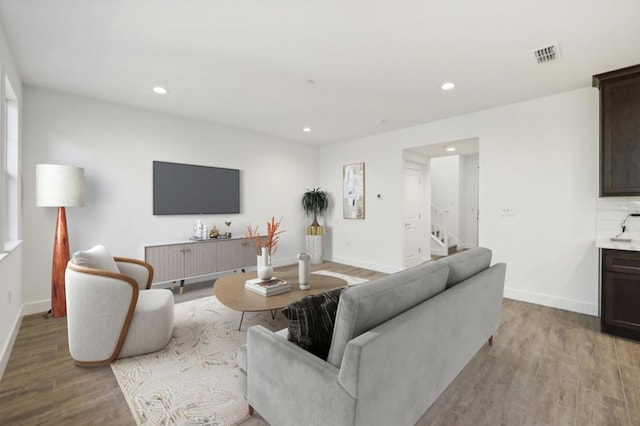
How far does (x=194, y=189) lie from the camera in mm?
4562

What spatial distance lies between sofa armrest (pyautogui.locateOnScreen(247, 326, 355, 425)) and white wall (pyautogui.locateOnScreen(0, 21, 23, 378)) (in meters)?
2.11

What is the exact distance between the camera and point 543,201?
3615 mm

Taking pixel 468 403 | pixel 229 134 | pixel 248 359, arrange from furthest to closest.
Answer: pixel 229 134, pixel 468 403, pixel 248 359

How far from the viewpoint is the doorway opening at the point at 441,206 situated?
577 centimetres

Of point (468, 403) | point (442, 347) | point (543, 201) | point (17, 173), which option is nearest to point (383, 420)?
point (442, 347)

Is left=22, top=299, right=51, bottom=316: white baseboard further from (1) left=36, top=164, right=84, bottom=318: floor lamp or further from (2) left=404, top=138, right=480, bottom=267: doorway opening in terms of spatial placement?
(2) left=404, top=138, right=480, bottom=267: doorway opening

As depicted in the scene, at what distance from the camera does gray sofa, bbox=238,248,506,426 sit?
3.70 ft

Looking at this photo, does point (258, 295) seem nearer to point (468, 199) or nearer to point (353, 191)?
point (353, 191)

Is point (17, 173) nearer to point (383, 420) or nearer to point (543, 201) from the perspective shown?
point (383, 420)

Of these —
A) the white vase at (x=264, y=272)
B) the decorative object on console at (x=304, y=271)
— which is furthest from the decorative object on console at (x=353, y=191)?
the white vase at (x=264, y=272)

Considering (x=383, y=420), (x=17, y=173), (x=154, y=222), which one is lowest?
(x=383, y=420)

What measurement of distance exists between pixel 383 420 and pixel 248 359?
0.77 meters

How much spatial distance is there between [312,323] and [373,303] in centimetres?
34

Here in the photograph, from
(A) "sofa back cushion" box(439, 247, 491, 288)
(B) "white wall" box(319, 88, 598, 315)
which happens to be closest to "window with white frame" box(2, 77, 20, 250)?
(A) "sofa back cushion" box(439, 247, 491, 288)
